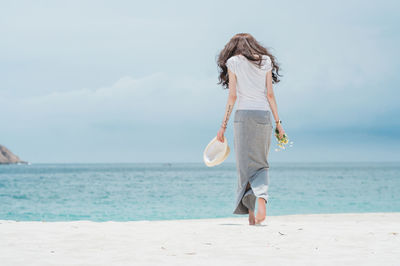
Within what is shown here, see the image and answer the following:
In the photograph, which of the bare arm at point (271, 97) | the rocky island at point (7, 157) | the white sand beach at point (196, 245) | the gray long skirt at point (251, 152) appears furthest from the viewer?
the rocky island at point (7, 157)

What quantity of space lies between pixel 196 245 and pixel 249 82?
6.78 feet

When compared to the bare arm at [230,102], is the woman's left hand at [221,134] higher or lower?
lower

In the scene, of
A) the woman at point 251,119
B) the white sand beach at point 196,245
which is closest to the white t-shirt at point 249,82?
the woman at point 251,119

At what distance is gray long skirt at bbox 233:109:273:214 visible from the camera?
5324 mm

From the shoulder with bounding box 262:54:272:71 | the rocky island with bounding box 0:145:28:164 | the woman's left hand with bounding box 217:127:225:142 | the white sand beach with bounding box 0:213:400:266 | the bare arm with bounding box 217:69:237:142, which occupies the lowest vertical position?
the rocky island with bounding box 0:145:28:164

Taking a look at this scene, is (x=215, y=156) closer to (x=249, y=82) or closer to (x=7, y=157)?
(x=249, y=82)

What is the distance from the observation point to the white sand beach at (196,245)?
11.7 feet

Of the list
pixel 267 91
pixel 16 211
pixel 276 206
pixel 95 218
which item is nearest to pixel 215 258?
pixel 267 91

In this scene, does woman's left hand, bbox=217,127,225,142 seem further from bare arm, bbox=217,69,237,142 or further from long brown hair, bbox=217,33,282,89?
long brown hair, bbox=217,33,282,89

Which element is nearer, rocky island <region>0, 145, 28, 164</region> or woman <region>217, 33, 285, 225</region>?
woman <region>217, 33, 285, 225</region>

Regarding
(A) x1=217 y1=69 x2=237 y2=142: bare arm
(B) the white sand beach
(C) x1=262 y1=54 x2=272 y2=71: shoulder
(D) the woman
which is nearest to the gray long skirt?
(D) the woman

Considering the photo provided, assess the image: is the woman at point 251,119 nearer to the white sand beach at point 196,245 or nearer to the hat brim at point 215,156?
the hat brim at point 215,156

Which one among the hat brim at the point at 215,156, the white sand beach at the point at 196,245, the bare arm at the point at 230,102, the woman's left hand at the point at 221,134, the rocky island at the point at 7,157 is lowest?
the rocky island at the point at 7,157

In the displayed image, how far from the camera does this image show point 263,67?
17.8 feet
